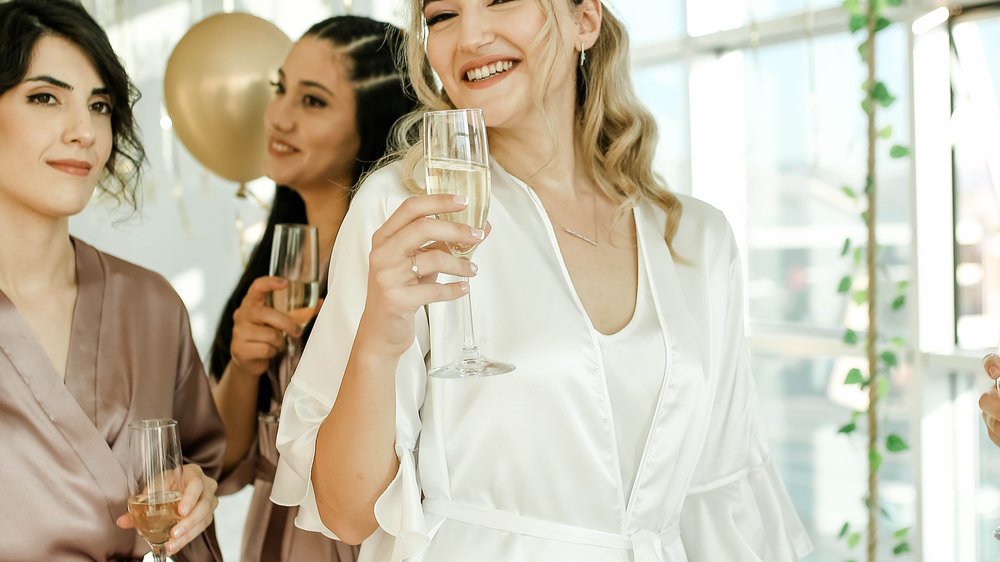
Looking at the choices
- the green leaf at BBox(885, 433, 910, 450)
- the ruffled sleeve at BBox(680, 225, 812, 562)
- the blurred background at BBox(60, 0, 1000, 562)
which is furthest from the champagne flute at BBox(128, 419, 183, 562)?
the green leaf at BBox(885, 433, 910, 450)

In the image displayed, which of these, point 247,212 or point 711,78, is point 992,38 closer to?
point 711,78

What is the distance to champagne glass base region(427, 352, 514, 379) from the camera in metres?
1.41

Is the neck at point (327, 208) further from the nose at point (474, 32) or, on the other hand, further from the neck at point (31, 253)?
the nose at point (474, 32)

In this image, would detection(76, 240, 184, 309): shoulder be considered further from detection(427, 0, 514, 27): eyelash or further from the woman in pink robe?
detection(427, 0, 514, 27): eyelash

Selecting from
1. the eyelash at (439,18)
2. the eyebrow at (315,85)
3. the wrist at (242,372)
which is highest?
the eyebrow at (315,85)

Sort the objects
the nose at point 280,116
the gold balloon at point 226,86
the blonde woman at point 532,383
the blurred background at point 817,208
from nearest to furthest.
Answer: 1. the blonde woman at point 532,383
2. the nose at point 280,116
3. the gold balloon at point 226,86
4. the blurred background at point 817,208

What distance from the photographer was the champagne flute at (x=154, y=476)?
5.43ft

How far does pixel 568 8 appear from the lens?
1857 mm

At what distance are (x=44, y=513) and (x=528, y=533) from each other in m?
0.90

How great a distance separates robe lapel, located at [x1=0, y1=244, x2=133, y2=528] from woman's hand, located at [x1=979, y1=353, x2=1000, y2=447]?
1526mm

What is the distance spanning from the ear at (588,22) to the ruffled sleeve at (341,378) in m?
0.49

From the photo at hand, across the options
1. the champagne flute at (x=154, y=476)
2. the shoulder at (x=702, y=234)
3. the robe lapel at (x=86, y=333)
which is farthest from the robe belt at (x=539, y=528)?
the robe lapel at (x=86, y=333)

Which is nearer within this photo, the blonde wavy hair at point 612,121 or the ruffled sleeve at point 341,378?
the ruffled sleeve at point 341,378

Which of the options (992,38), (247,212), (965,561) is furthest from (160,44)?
(965,561)
